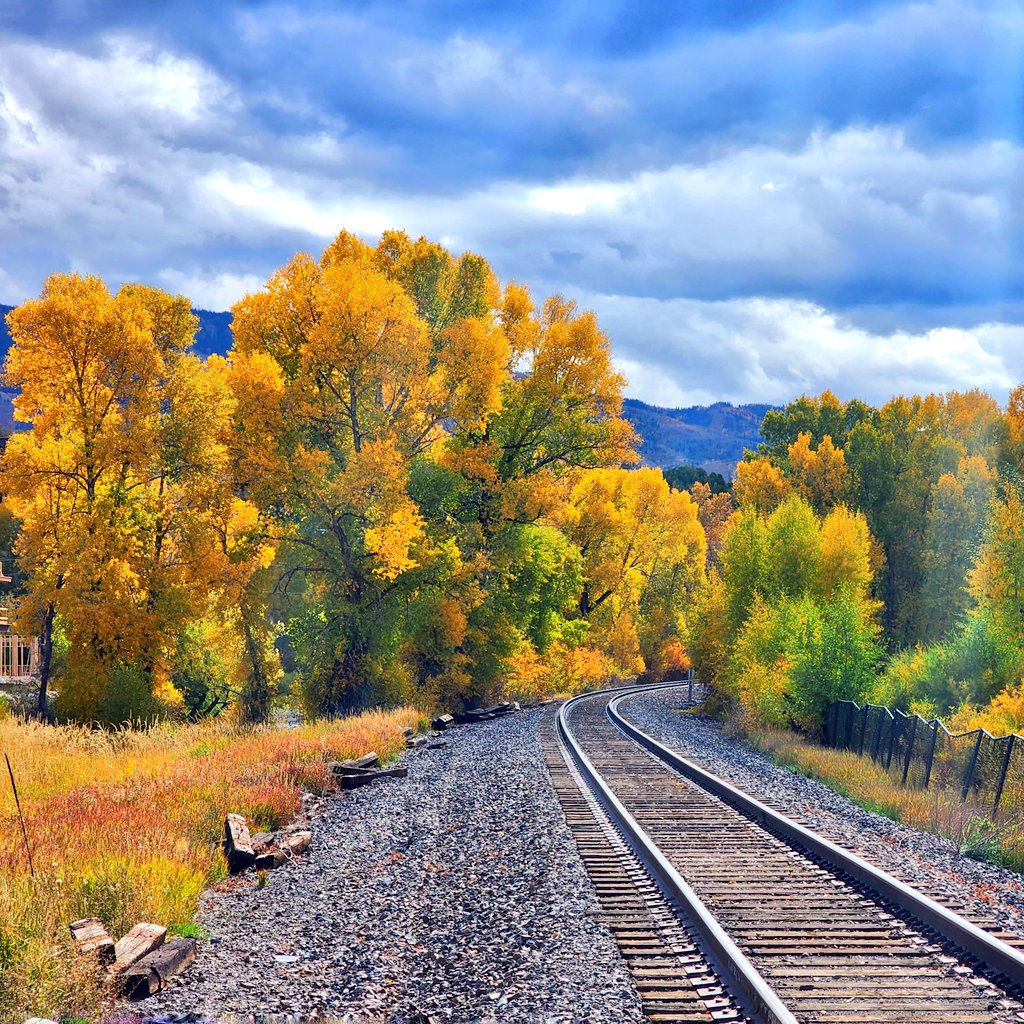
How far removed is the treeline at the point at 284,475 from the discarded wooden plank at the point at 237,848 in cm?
1412

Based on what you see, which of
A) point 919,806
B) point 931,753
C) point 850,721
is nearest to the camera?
point 919,806

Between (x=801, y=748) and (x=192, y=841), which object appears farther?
(x=801, y=748)

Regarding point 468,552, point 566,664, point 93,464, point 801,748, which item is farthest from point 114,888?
point 566,664

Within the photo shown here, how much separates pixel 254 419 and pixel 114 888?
1865 cm

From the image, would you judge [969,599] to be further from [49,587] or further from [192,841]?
[192,841]

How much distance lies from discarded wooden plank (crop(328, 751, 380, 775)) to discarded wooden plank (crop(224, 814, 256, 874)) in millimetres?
4971

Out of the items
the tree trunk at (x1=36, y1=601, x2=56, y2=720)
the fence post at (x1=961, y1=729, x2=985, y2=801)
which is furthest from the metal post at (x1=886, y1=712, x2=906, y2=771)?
the tree trunk at (x1=36, y1=601, x2=56, y2=720)

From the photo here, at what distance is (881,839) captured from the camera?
1052 cm

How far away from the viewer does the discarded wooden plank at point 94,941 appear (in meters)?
5.95

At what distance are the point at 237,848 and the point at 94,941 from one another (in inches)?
136

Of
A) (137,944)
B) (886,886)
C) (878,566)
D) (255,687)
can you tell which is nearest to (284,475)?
(255,687)

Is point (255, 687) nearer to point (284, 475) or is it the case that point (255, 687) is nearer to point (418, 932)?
point (284, 475)

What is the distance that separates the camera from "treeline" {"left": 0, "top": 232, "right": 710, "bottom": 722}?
24547 mm

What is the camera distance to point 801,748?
771 inches
